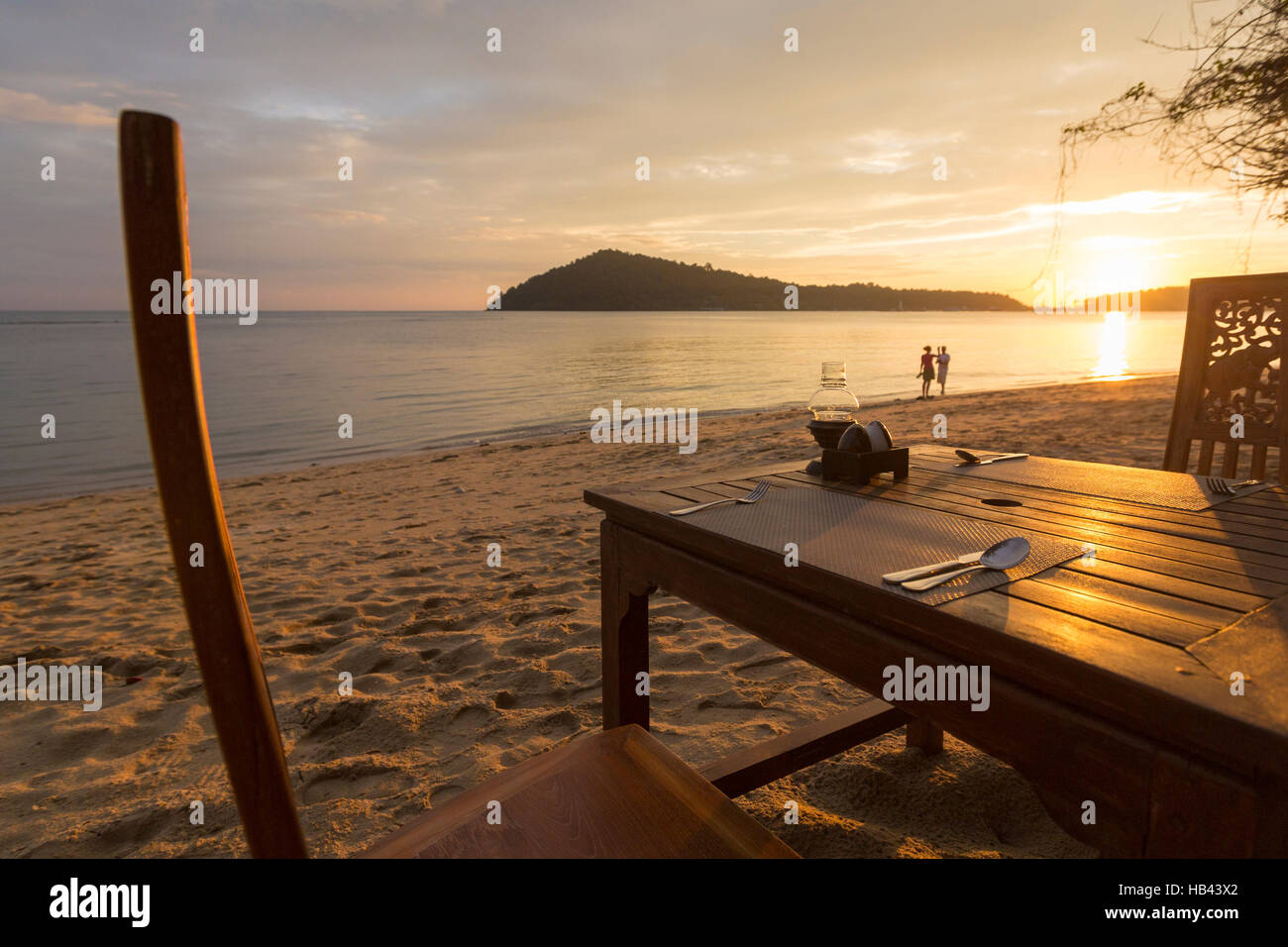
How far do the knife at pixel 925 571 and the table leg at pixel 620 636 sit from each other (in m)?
0.85

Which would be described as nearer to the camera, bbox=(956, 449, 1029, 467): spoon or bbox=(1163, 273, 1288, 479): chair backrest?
bbox=(956, 449, 1029, 467): spoon

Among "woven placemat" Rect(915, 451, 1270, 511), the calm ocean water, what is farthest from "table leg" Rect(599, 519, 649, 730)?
the calm ocean water

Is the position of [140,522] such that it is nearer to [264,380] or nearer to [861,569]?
[861,569]

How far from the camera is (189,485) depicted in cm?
63

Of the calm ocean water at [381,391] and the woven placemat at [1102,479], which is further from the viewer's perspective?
the calm ocean water at [381,391]

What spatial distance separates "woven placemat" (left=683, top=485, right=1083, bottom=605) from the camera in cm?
120

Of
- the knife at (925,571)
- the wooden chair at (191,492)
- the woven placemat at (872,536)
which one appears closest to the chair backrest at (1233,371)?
the woven placemat at (872,536)

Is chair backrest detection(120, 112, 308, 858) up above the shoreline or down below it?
above

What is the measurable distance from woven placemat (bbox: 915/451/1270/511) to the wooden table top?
0.08m

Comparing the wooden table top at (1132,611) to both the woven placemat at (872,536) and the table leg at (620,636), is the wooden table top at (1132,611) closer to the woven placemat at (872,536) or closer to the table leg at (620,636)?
the woven placemat at (872,536)

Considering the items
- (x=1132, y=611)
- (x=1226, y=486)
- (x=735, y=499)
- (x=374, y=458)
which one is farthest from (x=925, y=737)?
(x=374, y=458)

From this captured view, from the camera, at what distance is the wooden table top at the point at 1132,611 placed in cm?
78

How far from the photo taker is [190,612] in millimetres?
629

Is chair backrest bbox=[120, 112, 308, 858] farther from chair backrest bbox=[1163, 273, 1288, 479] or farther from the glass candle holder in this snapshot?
chair backrest bbox=[1163, 273, 1288, 479]
